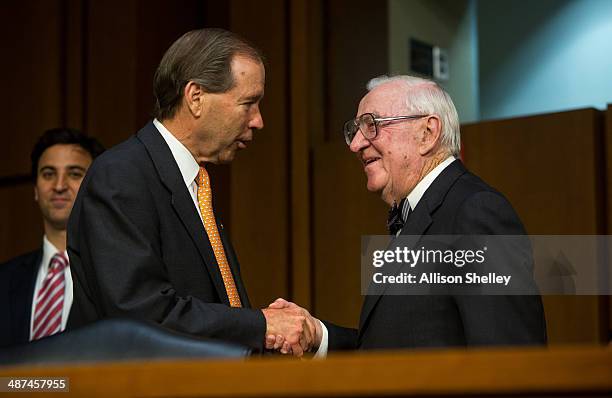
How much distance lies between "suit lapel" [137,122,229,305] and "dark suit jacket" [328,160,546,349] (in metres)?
0.38

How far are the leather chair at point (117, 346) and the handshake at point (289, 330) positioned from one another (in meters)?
1.04

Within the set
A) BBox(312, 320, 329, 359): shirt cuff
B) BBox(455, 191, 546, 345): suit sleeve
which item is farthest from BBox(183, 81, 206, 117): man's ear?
BBox(455, 191, 546, 345): suit sleeve

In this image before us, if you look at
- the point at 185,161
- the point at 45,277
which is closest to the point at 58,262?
the point at 45,277

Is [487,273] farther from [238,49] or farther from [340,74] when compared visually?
[340,74]

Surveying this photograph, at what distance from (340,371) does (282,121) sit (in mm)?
3626

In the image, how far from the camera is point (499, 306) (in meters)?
2.16


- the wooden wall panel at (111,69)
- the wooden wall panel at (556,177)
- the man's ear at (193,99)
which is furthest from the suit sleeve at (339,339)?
Result: the wooden wall panel at (111,69)

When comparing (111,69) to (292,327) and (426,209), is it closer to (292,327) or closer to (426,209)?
(292,327)

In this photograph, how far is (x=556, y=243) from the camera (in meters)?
3.77

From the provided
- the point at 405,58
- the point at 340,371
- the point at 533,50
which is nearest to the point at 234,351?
→ the point at 340,371

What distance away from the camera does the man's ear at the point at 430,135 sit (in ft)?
8.59

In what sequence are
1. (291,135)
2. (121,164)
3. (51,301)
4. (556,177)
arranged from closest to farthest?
1. (121,164)
2. (51,301)
3. (556,177)
4. (291,135)

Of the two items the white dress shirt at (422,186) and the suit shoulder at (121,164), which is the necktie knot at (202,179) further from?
the white dress shirt at (422,186)

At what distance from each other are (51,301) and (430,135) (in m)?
1.79
